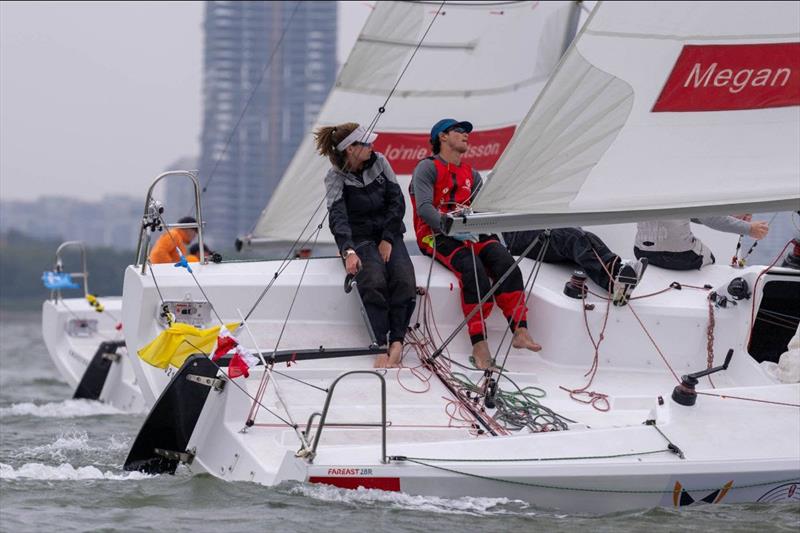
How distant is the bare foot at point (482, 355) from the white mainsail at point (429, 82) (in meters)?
4.70

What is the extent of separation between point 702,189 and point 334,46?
6604 centimetres

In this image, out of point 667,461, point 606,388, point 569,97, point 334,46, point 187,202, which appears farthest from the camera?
point 334,46

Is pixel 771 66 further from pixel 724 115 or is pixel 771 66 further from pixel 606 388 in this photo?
pixel 606 388

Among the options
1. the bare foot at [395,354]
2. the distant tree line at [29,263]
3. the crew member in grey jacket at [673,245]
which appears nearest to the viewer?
the bare foot at [395,354]

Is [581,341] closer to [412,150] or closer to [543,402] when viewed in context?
[543,402]

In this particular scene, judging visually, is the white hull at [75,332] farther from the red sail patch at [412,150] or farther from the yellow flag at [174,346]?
the yellow flag at [174,346]

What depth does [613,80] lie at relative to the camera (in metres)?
5.73

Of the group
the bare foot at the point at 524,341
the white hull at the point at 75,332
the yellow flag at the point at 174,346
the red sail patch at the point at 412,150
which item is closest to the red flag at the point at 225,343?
the yellow flag at the point at 174,346

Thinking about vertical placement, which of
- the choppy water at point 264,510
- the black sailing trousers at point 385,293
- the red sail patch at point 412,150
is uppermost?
the red sail patch at point 412,150

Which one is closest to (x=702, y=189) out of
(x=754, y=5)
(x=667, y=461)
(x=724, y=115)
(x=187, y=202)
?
(x=724, y=115)

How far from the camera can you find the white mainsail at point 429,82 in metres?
11.4

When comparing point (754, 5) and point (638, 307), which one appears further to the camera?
point (638, 307)

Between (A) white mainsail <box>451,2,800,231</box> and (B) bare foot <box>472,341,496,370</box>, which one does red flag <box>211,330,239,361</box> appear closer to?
(A) white mainsail <box>451,2,800,231</box>

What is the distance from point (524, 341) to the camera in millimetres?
6742
